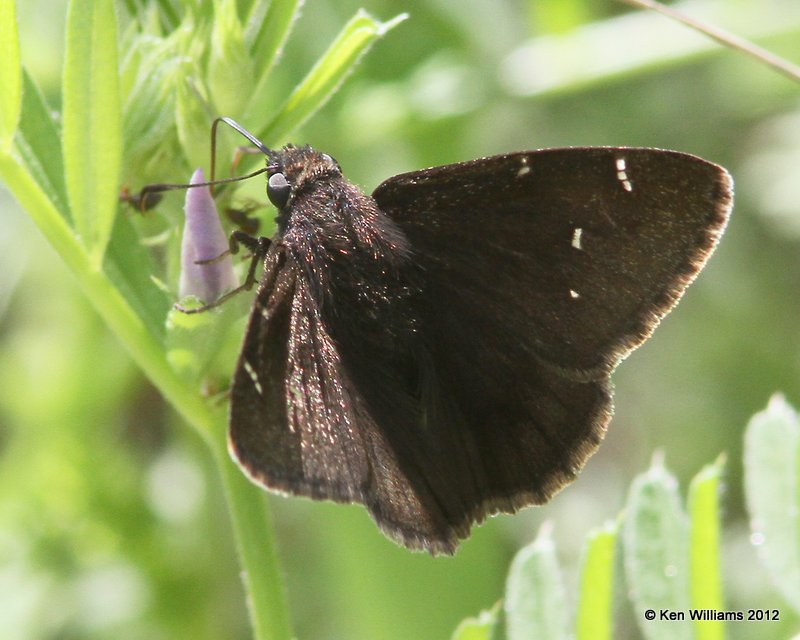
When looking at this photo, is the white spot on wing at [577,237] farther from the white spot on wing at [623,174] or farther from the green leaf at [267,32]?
the green leaf at [267,32]

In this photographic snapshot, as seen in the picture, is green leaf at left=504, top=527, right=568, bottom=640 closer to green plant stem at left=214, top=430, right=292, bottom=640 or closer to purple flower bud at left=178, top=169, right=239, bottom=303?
green plant stem at left=214, top=430, right=292, bottom=640


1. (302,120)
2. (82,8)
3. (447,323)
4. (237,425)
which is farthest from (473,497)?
(82,8)

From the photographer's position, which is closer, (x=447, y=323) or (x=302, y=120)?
(x=302, y=120)

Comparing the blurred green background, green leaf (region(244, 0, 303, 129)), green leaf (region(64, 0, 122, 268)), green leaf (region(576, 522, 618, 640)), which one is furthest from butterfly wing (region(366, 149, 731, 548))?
the blurred green background

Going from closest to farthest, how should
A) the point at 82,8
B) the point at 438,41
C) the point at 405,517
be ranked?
the point at 82,8
the point at 405,517
the point at 438,41

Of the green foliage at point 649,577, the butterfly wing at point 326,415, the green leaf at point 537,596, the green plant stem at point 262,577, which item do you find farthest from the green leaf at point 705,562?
the green plant stem at point 262,577

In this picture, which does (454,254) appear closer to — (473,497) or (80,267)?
(473,497)
